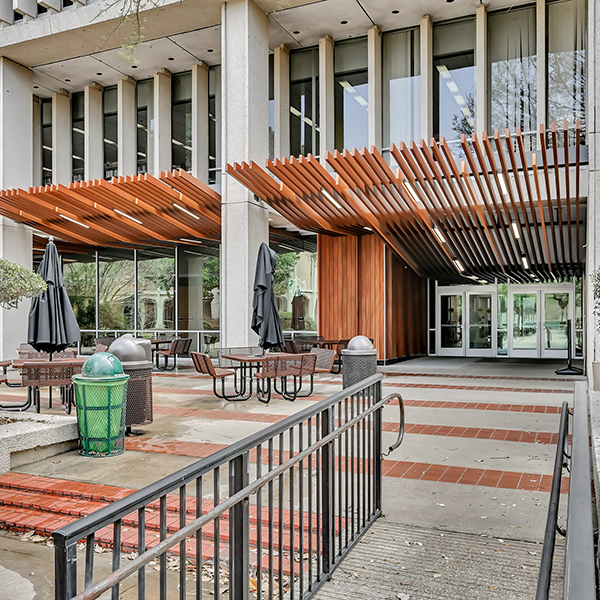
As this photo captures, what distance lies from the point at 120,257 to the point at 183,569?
1922cm

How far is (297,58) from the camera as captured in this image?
15883mm

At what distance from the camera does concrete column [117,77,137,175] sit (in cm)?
1777

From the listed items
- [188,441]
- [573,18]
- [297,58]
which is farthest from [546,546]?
[297,58]

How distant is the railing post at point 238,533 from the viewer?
248 centimetres

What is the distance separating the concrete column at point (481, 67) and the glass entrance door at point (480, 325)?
7787 millimetres

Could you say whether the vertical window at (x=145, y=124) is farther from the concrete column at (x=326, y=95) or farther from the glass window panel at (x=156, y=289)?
the concrete column at (x=326, y=95)

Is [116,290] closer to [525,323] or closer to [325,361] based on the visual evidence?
[325,361]

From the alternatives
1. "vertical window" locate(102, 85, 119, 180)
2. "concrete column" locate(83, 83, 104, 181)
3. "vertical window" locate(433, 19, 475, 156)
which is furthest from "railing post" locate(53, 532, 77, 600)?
"vertical window" locate(102, 85, 119, 180)

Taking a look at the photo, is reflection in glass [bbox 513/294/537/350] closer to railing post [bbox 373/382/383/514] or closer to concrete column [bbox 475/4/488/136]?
concrete column [bbox 475/4/488/136]

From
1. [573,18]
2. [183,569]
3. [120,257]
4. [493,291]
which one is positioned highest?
[573,18]

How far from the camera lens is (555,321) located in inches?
768

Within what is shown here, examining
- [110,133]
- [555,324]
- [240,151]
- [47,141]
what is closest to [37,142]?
[47,141]

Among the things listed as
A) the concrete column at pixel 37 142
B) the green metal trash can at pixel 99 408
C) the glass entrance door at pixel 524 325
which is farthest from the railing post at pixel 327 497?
the concrete column at pixel 37 142

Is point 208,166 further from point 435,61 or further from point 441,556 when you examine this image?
point 441,556
